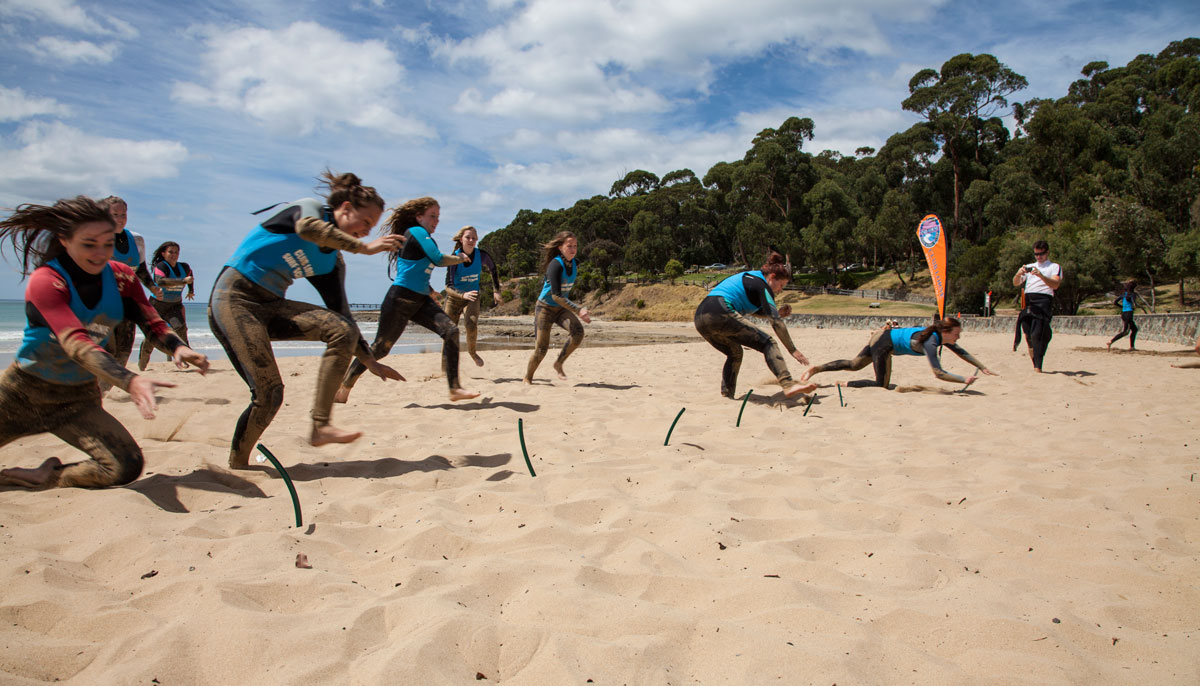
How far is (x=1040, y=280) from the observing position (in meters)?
9.05

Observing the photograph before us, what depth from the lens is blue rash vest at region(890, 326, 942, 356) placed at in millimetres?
7586

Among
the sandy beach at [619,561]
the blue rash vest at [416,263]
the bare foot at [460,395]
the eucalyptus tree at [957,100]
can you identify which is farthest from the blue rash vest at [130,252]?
the eucalyptus tree at [957,100]

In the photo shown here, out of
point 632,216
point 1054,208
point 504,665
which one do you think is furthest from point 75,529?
point 632,216

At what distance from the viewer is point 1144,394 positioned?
7.04 meters

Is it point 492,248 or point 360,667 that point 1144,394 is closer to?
point 360,667

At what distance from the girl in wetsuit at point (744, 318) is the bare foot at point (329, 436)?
3.66m

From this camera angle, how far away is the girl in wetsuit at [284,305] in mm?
3465

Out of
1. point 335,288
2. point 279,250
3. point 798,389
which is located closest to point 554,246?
point 798,389

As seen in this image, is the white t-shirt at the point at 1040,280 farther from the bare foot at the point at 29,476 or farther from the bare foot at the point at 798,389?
the bare foot at the point at 29,476

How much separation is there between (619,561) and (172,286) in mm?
8972

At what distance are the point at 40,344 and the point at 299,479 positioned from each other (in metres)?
1.38

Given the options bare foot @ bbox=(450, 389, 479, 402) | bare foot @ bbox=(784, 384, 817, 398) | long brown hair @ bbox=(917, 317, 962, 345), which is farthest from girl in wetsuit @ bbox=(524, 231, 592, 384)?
long brown hair @ bbox=(917, 317, 962, 345)

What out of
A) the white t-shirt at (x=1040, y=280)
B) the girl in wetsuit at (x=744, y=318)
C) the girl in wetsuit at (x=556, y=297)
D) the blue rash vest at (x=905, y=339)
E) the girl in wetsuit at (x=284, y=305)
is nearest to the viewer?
the girl in wetsuit at (x=284, y=305)

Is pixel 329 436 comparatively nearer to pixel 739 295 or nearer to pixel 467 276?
pixel 739 295
